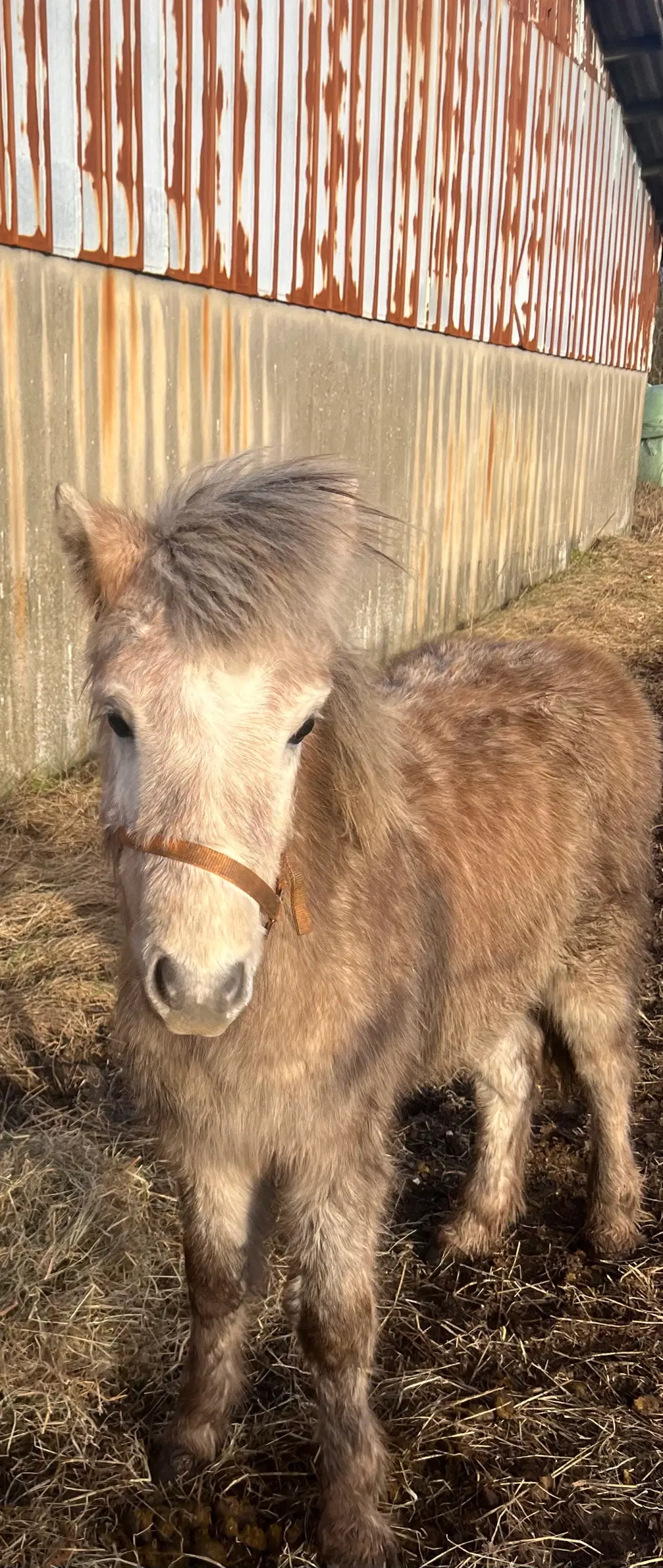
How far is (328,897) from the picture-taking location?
7.04 ft

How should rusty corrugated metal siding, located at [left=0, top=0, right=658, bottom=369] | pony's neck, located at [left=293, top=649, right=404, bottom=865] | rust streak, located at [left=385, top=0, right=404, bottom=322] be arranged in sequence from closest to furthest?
pony's neck, located at [left=293, top=649, right=404, bottom=865]
rusty corrugated metal siding, located at [left=0, top=0, right=658, bottom=369]
rust streak, located at [left=385, top=0, right=404, bottom=322]

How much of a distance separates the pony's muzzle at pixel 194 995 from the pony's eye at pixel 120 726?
1.19 feet

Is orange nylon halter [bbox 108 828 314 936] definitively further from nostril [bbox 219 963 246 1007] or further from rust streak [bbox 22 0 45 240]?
rust streak [bbox 22 0 45 240]

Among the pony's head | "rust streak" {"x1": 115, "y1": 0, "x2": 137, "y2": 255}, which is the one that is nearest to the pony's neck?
the pony's head

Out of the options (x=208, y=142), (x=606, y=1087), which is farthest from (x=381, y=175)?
(x=606, y=1087)

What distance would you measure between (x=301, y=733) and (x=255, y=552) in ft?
0.99

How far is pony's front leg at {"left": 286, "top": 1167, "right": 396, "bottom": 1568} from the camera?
2.15 metres

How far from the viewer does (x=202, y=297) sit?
612cm

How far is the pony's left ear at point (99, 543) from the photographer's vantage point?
1.87 m

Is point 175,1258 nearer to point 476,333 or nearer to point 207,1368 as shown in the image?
point 207,1368

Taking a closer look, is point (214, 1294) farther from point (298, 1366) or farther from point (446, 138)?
point (446, 138)

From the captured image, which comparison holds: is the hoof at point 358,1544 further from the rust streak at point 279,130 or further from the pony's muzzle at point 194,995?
the rust streak at point 279,130

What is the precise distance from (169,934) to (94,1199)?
174 centimetres

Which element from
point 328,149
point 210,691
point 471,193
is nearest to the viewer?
point 210,691
